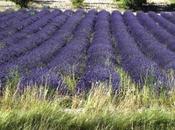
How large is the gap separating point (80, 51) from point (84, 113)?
8.33 m

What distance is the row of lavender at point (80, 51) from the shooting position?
11.7 meters

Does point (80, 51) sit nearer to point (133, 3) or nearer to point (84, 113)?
point (84, 113)

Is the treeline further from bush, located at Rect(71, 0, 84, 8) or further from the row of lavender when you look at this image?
the row of lavender

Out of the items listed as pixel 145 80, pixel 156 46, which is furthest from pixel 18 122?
pixel 156 46

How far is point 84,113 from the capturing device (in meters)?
8.84

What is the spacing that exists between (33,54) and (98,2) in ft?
91.9

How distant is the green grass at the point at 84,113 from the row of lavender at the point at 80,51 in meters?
1.07

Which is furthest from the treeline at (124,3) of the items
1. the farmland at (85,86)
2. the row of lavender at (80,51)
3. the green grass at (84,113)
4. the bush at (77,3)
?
the green grass at (84,113)

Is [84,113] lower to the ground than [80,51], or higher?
higher

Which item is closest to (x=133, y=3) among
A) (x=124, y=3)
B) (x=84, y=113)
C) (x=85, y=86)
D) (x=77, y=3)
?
(x=124, y=3)

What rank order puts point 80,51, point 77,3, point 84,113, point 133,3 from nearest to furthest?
1. point 84,113
2. point 80,51
3. point 133,3
4. point 77,3

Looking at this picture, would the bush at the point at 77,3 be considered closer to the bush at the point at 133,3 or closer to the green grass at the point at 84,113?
the bush at the point at 133,3

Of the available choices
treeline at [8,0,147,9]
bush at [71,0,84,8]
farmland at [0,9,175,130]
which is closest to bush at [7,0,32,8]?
treeline at [8,0,147,9]

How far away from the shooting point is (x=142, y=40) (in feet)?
66.2
